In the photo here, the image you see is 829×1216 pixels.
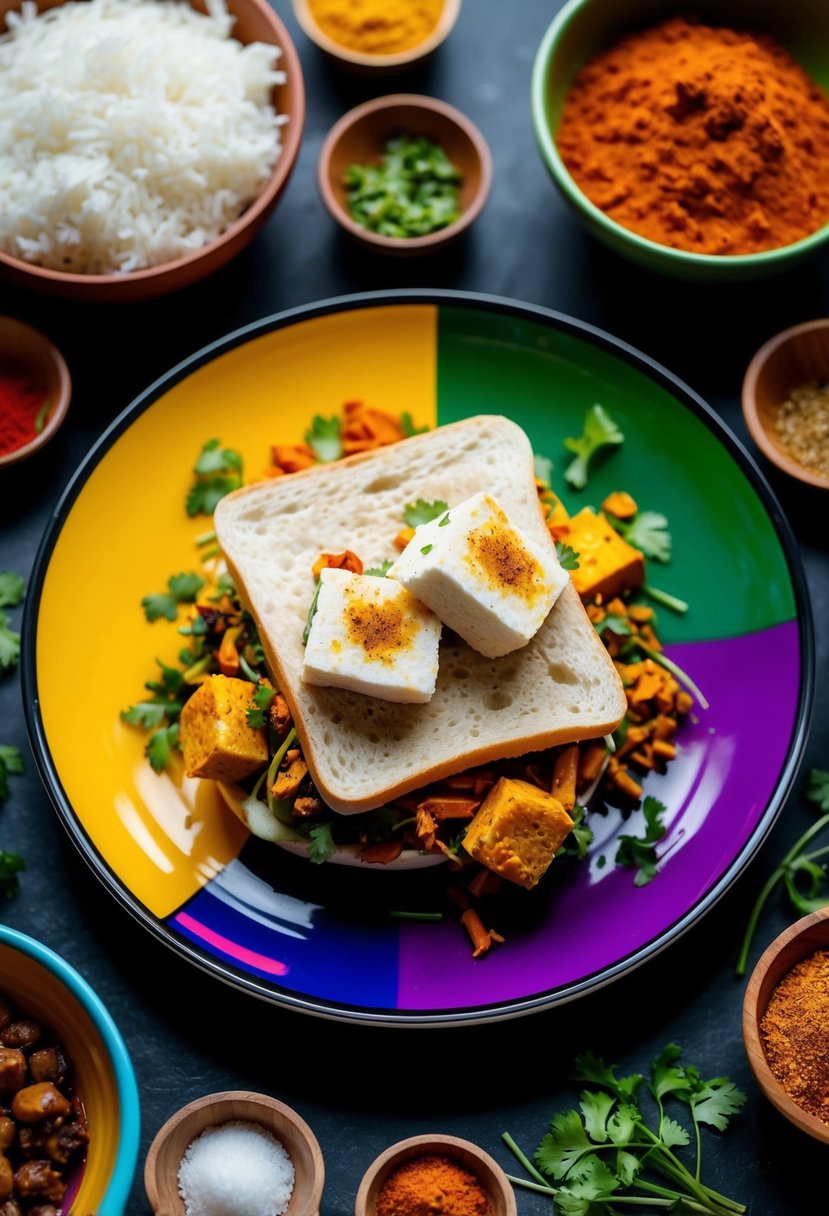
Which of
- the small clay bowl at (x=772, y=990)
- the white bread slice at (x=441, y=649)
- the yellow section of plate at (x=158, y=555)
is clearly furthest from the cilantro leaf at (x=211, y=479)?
the small clay bowl at (x=772, y=990)

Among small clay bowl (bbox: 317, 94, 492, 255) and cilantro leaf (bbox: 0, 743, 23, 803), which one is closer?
cilantro leaf (bbox: 0, 743, 23, 803)

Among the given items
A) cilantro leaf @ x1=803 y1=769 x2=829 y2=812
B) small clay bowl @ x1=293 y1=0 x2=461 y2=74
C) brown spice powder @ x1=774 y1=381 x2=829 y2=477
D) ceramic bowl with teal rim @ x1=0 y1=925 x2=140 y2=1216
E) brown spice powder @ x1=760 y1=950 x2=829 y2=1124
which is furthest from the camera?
small clay bowl @ x1=293 y1=0 x2=461 y2=74

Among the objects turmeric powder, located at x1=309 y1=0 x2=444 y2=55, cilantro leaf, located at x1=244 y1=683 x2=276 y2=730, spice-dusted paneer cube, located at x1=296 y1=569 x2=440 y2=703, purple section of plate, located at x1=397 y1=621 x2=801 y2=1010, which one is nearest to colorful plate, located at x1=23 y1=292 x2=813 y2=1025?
purple section of plate, located at x1=397 y1=621 x2=801 y2=1010

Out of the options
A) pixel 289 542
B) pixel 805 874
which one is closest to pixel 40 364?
pixel 289 542

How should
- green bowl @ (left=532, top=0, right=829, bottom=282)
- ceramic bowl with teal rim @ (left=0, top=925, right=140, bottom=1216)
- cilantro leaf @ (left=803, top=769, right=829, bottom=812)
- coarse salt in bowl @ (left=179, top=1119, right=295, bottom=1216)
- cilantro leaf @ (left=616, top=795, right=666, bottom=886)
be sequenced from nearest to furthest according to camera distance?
ceramic bowl with teal rim @ (left=0, top=925, right=140, bottom=1216) < coarse salt in bowl @ (left=179, top=1119, right=295, bottom=1216) < cilantro leaf @ (left=616, top=795, right=666, bottom=886) < cilantro leaf @ (left=803, top=769, right=829, bottom=812) < green bowl @ (left=532, top=0, right=829, bottom=282)

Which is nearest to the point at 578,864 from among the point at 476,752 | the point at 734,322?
the point at 476,752

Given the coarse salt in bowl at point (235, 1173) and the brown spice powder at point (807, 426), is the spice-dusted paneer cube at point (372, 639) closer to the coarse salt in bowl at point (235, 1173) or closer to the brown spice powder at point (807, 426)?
the coarse salt in bowl at point (235, 1173)

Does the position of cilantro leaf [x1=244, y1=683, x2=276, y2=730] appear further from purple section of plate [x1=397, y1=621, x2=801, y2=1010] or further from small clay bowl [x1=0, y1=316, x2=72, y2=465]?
small clay bowl [x1=0, y1=316, x2=72, y2=465]
